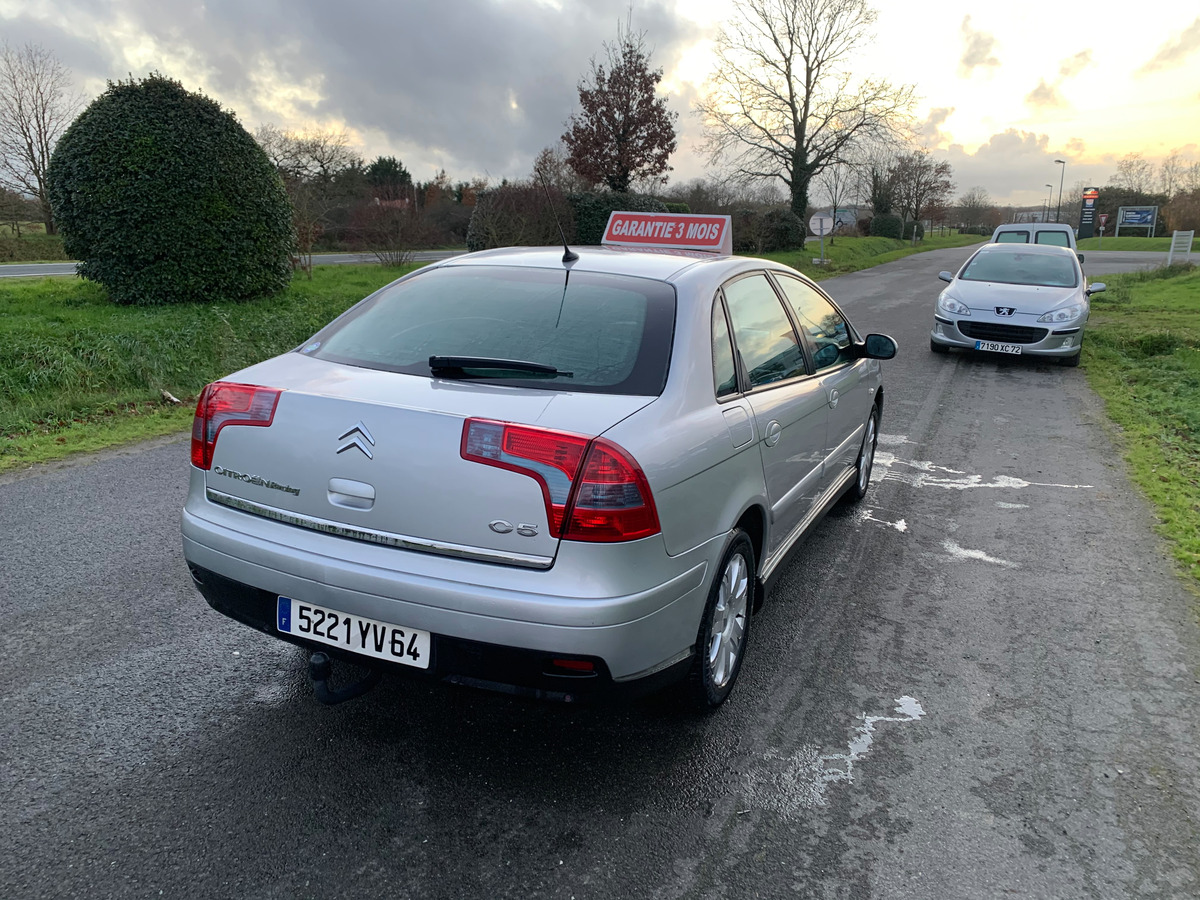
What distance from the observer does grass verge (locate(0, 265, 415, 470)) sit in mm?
6954

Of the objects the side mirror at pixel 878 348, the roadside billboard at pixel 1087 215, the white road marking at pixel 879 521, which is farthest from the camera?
the roadside billboard at pixel 1087 215

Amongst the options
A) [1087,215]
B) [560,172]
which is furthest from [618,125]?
[1087,215]

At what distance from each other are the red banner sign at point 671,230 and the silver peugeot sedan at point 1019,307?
18.1 ft

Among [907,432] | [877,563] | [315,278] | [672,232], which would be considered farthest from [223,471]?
[315,278]

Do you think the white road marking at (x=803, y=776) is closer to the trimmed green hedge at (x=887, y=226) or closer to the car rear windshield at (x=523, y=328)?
the car rear windshield at (x=523, y=328)

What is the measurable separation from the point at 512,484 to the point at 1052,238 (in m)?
17.3

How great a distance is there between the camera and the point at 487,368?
8.99 ft

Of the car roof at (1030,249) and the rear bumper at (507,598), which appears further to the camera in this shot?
the car roof at (1030,249)

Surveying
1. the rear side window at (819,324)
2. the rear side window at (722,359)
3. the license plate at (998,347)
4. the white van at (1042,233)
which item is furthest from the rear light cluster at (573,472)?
the white van at (1042,233)

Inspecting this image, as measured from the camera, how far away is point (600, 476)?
2336 millimetres

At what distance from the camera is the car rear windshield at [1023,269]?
458 inches

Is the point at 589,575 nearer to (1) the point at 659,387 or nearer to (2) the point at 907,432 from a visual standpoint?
(1) the point at 659,387

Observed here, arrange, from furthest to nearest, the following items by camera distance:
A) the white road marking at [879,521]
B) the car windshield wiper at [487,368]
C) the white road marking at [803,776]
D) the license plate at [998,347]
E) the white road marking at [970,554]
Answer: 1. the license plate at [998,347]
2. the white road marking at [879,521]
3. the white road marking at [970,554]
4. the car windshield wiper at [487,368]
5. the white road marking at [803,776]

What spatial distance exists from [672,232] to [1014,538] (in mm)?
4083
